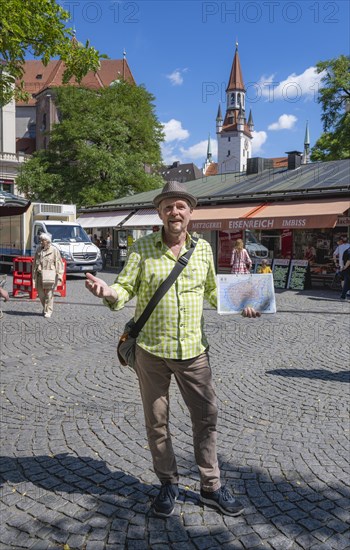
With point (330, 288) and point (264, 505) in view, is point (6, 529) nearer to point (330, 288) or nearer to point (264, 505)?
point (264, 505)

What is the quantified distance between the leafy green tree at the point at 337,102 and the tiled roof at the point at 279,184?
8.63 metres

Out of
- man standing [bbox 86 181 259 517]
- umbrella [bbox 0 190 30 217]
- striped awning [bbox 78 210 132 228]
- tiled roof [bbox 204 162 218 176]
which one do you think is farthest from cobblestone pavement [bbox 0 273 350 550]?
tiled roof [bbox 204 162 218 176]

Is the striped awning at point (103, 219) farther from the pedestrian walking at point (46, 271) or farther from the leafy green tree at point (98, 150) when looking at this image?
the pedestrian walking at point (46, 271)

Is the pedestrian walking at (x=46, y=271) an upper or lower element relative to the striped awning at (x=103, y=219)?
lower

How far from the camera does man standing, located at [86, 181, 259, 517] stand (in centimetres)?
311

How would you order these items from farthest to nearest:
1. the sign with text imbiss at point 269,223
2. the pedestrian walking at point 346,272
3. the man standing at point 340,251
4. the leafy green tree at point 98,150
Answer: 1. the leafy green tree at point 98,150
2. the sign with text imbiss at point 269,223
3. the man standing at point 340,251
4. the pedestrian walking at point 346,272

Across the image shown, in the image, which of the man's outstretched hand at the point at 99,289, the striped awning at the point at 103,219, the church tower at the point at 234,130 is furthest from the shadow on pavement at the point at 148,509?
the church tower at the point at 234,130

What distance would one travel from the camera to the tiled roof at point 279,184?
18.8 metres

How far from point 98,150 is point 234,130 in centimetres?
9604

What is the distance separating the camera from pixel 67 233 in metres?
21.8

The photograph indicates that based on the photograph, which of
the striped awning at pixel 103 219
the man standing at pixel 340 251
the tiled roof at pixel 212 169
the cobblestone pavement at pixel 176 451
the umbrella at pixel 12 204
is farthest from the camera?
the tiled roof at pixel 212 169

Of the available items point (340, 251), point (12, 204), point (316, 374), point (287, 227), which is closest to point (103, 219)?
point (12, 204)

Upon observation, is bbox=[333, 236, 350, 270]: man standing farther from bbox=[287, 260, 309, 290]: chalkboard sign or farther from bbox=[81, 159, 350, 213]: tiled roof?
bbox=[81, 159, 350, 213]: tiled roof

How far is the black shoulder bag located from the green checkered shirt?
0.03 metres
